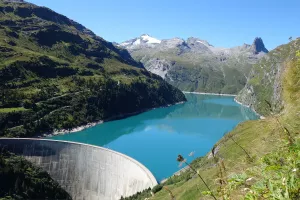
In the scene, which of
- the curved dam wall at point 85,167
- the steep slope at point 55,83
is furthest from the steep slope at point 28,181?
the steep slope at point 55,83

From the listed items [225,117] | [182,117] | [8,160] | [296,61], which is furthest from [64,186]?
[225,117]

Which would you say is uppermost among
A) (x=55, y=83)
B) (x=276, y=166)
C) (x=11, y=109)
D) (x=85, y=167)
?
(x=276, y=166)

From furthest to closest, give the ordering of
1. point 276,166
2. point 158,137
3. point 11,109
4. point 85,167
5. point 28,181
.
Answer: point 158,137 → point 11,109 → point 28,181 → point 85,167 → point 276,166

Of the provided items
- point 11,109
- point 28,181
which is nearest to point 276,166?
point 28,181

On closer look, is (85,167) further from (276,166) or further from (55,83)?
(55,83)

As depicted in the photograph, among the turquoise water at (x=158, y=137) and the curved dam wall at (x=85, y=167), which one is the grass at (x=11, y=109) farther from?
the curved dam wall at (x=85, y=167)

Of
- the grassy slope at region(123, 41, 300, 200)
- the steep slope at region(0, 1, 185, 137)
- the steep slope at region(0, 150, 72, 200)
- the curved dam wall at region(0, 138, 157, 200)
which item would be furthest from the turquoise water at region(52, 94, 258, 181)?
the grassy slope at region(123, 41, 300, 200)

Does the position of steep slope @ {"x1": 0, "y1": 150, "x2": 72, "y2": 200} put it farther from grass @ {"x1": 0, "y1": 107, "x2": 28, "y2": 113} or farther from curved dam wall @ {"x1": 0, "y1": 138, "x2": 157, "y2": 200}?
grass @ {"x1": 0, "y1": 107, "x2": 28, "y2": 113}
